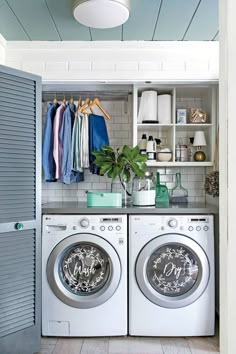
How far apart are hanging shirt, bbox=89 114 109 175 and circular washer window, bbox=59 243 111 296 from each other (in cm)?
76

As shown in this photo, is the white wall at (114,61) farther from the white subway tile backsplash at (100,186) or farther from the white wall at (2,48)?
the white subway tile backsplash at (100,186)

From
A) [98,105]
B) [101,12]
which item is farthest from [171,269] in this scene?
[101,12]

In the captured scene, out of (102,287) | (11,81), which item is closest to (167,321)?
(102,287)

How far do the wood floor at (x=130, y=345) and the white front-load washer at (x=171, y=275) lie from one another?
55mm

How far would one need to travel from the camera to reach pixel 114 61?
9.46 ft

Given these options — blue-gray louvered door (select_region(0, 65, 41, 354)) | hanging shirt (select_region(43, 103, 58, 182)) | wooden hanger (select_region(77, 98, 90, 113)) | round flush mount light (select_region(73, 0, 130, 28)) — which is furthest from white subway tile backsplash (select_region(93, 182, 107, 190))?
round flush mount light (select_region(73, 0, 130, 28))

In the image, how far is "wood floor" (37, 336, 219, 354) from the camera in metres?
2.42

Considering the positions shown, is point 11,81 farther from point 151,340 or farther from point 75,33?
point 151,340

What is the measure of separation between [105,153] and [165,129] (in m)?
0.83

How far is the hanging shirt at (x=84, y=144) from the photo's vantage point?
9.75ft

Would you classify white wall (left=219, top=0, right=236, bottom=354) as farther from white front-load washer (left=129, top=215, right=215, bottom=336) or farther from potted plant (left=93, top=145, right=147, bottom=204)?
potted plant (left=93, top=145, right=147, bottom=204)

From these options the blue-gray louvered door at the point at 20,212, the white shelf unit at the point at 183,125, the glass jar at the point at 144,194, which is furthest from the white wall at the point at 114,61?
the glass jar at the point at 144,194

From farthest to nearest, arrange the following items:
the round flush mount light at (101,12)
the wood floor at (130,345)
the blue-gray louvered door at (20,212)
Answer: the wood floor at (130,345)
the blue-gray louvered door at (20,212)
the round flush mount light at (101,12)

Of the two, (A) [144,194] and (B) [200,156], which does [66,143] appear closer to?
(A) [144,194]
